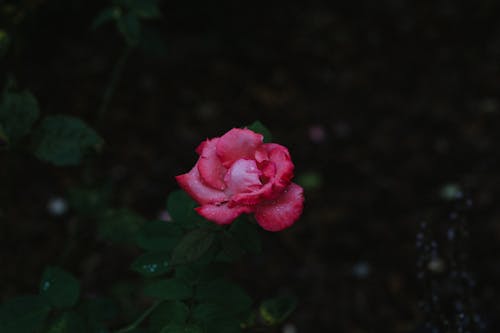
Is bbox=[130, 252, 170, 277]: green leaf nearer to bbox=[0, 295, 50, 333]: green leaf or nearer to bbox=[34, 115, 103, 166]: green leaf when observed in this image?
bbox=[0, 295, 50, 333]: green leaf

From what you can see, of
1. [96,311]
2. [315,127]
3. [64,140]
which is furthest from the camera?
[315,127]

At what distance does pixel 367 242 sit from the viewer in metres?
2.33

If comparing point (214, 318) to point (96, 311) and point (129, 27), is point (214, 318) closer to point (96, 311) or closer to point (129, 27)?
point (96, 311)

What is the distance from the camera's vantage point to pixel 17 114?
52.9 inches

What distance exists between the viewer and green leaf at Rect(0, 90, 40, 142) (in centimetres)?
134

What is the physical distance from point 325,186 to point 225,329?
4.91 feet

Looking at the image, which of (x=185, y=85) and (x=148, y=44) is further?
(x=185, y=85)

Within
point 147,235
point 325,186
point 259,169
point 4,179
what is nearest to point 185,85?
point 325,186

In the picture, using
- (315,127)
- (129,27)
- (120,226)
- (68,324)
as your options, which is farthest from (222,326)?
(315,127)

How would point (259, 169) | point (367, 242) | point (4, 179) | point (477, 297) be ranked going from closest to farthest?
point (259, 169) → point (4, 179) → point (477, 297) → point (367, 242)

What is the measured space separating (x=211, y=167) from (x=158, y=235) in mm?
316

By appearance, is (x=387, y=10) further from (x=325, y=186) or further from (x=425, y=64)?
(x=325, y=186)

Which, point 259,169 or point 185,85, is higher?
point 259,169

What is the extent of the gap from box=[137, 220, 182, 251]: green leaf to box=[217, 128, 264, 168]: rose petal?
11.9 inches
